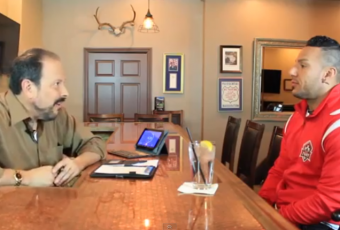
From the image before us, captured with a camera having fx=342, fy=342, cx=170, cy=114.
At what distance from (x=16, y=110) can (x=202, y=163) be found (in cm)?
80

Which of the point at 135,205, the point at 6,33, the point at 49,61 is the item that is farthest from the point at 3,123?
the point at 6,33

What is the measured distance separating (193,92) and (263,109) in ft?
3.62

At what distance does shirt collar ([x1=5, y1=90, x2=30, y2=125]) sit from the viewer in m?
1.40

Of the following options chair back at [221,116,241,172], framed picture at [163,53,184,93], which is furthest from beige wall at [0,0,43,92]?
chair back at [221,116,241,172]

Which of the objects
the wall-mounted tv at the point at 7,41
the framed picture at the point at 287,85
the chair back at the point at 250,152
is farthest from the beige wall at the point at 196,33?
the chair back at the point at 250,152

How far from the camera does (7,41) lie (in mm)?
3824

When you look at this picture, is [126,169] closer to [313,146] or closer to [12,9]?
[313,146]

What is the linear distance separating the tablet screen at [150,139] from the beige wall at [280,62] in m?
3.53

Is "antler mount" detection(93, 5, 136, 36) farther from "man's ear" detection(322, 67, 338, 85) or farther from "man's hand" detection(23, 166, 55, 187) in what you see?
"man's hand" detection(23, 166, 55, 187)

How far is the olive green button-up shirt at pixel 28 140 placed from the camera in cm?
139

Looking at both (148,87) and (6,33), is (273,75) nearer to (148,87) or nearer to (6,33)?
(148,87)

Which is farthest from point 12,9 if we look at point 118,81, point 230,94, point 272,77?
point 272,77

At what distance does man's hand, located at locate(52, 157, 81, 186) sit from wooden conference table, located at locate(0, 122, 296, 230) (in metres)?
0.04

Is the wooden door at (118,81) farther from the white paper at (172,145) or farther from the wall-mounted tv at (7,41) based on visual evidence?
the white paper at (172,145)
